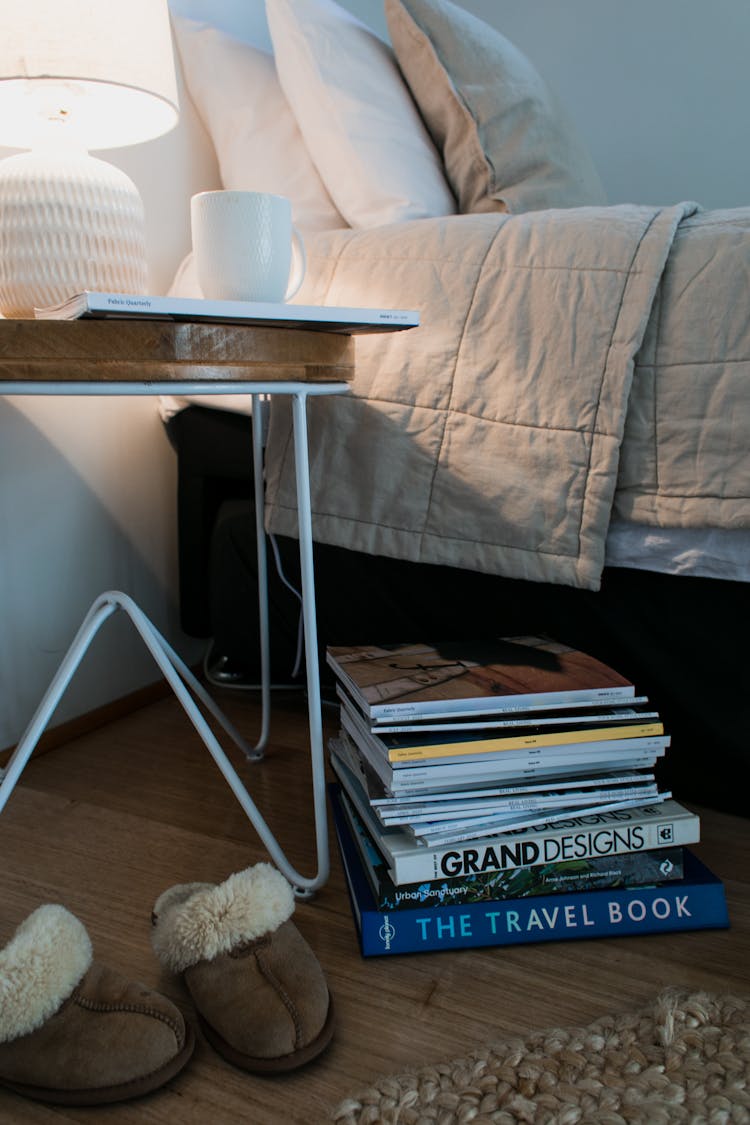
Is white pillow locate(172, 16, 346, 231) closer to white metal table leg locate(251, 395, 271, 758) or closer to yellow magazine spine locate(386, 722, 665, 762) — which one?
white metal table leg locate(251, 395, 271, 758)

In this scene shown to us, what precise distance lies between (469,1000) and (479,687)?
0.28 metres

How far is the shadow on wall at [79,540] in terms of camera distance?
1249 mm

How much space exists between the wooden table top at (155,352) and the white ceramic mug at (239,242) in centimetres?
8

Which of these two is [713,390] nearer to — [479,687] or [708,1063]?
[479,687]

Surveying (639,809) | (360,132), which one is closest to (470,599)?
(639,809)

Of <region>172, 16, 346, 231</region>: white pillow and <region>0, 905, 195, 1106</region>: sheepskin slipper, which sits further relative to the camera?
<region>172, 16, 346, 231</region>: white pillow

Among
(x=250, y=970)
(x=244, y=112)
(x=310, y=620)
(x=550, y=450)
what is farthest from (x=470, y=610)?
(x=244, y=112)

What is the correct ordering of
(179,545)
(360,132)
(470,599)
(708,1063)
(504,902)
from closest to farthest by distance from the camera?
1. (708,1063)
2. (504,902)
3. (470,599)
4. (360,132)
5. (179,545)

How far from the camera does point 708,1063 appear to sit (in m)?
0.69

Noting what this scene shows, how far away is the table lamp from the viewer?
0.88 metres

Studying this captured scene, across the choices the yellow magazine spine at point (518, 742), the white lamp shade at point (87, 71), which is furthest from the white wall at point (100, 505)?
the yellow magazine spine at point (518, 742)

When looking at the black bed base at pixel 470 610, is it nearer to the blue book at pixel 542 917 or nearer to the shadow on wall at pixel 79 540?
the shadow on wall at pixel 79 540

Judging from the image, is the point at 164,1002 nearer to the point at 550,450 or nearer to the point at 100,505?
the point at 550,450

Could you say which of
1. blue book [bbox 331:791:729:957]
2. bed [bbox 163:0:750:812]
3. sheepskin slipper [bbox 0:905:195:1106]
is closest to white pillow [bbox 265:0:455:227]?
bed [bbox 163:0:750:812]
